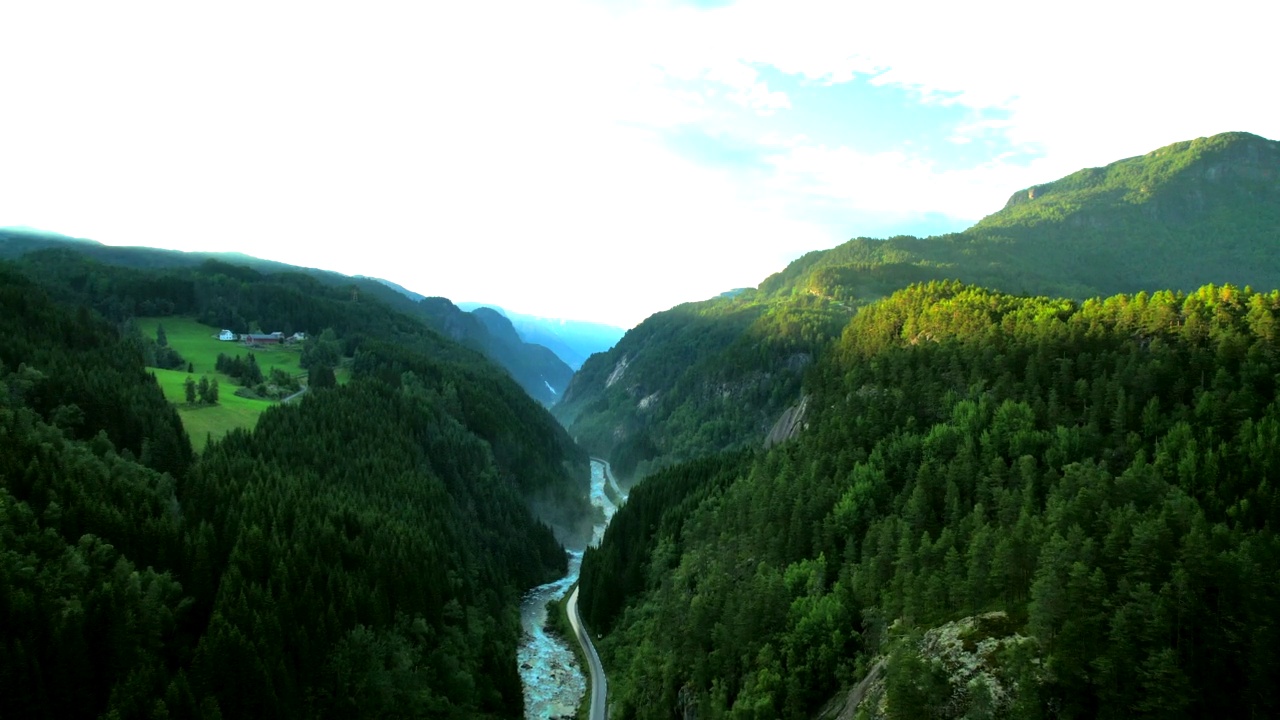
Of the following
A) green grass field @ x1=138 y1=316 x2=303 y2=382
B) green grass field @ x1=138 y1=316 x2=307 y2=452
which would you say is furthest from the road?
green grass field @ x1=138 y1=316 x2=303 y2=382

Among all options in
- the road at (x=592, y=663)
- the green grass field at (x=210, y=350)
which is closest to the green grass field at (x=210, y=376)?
the green grass field at (x=210, y=350)

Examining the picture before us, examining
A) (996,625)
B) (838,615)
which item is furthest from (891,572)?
(996,625)

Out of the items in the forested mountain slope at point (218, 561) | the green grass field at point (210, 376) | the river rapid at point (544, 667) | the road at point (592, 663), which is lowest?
the river rapid at point (544, 667)

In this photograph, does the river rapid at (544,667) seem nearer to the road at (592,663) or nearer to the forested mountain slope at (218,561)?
the road at (592,663)

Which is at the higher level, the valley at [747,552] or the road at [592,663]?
the valley at [747,552]

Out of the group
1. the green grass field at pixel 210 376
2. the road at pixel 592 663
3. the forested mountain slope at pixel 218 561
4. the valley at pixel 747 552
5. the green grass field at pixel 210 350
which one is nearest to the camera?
the valley at pixel 747 552

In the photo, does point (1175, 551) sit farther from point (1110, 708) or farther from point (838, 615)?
point (838, 615)

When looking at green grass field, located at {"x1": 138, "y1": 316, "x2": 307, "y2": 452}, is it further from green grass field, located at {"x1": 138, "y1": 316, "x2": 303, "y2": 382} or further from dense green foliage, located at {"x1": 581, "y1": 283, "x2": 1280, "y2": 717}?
dense green foliage, located at {"x1": 581, "y1": 283, "x2": 1280, "y2": 717}
